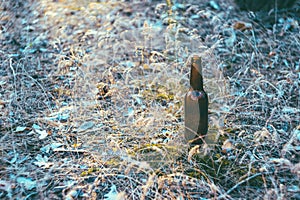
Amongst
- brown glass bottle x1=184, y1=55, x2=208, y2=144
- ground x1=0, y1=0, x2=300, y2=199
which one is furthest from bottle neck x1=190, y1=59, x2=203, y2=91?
ground x1=0, y1=0, x2=300, y2=199

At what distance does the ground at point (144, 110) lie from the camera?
2.41 metres

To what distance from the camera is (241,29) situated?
162 inches

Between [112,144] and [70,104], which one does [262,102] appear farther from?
[70,104]

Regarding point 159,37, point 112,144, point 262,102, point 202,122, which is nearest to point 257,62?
point 262,102

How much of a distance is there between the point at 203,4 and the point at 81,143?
2.36 metres

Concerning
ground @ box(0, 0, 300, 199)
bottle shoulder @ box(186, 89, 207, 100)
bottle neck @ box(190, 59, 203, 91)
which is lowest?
ground @ box(0, 0, 300, 199)

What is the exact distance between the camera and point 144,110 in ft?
10.0

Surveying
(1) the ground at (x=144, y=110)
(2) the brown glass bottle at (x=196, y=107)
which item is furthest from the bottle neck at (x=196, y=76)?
(1) the ground at (x=144, y=110)

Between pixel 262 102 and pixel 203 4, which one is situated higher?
pixel 203 4

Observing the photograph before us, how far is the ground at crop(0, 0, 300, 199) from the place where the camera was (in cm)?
241

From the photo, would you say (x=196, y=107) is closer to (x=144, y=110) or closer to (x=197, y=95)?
(x=197, y=95)

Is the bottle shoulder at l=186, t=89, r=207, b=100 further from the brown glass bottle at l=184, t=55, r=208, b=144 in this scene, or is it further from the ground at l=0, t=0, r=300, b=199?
the ground at l=0, t=0, r=300, b=199

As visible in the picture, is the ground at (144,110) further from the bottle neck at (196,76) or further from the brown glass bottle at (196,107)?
the bottle neck at (196,76)

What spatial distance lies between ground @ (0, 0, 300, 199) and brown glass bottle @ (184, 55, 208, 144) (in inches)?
4.3
